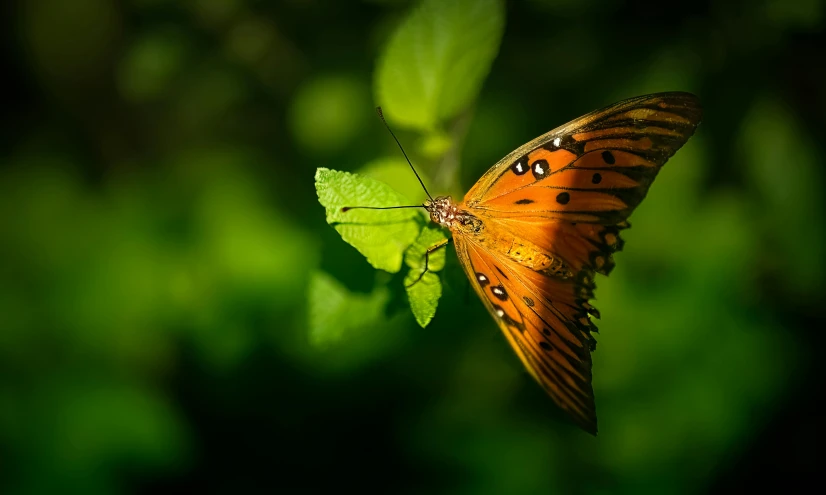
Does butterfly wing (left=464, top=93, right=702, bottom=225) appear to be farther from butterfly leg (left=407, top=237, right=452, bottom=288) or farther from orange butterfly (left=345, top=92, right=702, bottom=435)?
butterfly leg (left=407, top=237, right=452, bottom=288)

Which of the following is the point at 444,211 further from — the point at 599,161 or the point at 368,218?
the point at 599,161

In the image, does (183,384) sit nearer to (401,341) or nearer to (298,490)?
(298,490)

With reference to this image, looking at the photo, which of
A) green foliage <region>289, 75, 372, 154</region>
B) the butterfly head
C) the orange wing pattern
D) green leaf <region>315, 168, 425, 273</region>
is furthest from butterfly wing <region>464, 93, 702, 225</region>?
green foliage <region>289, 75, 372, 154</region>

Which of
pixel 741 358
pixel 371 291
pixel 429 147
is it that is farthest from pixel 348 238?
pixel 741 358

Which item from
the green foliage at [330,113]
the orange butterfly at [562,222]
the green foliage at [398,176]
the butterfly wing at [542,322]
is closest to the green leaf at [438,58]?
the green foliage at [398,176]

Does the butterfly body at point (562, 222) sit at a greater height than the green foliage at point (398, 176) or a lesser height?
lesser

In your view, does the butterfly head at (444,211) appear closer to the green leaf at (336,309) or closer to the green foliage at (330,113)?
the green leaf at (336,309)
